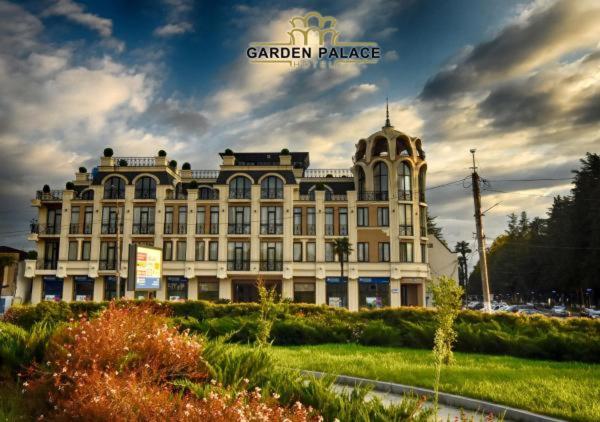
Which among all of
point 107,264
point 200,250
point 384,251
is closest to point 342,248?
point 384,251

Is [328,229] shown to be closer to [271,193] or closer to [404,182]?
[271,193]

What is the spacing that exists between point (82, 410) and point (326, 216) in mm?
47259

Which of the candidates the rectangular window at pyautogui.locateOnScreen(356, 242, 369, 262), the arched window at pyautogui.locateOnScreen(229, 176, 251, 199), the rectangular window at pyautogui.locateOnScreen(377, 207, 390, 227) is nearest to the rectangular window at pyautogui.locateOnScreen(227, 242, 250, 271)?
the arched window at pyautogui.locateOnScreen(229, 176, 251, 199)

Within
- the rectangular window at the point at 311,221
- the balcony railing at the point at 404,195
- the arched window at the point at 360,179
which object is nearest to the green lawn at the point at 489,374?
the rectangular window at the point at 311,221

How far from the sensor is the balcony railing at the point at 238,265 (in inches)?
2050

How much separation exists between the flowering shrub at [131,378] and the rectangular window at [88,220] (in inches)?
1858

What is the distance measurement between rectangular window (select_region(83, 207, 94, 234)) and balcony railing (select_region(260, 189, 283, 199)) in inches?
694

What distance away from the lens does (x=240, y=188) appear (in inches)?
→ 2111

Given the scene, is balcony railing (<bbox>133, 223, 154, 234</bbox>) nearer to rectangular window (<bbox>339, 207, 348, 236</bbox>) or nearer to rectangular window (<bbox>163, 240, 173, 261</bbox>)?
rectangular window (<bbox>163, 240, 173, 261</bbox>)

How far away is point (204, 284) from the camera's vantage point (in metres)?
52.7

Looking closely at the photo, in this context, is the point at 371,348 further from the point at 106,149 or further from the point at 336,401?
the point at 106,149

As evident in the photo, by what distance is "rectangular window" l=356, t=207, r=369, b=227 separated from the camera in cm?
5238

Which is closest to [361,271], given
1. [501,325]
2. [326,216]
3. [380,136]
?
[326,216]

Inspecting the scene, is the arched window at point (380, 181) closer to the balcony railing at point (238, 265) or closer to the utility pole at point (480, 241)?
the balcony railing at point (238, 265)
